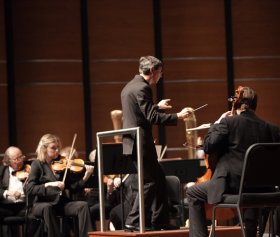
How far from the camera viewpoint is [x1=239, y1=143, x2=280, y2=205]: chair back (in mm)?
4355

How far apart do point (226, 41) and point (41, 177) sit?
169 inches

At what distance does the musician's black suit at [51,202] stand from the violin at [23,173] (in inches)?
21.3

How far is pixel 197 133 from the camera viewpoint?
939 cm

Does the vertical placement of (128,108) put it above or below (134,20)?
below

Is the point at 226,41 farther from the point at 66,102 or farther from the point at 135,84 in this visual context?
the point at 135,84

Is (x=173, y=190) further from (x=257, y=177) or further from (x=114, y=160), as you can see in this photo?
(x=257, y=177)

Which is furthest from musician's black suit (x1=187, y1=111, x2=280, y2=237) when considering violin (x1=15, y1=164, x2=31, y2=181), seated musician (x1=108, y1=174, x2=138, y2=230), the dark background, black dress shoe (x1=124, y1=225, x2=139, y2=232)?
the dark background

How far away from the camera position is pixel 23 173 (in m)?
7.21

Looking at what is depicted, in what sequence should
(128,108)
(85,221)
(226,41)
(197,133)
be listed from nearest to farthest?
(128,108), (85,221), (197,133), (226,41)

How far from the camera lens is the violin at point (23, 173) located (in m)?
7.18

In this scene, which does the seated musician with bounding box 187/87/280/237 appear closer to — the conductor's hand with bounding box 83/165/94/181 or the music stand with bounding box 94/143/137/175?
the music stand with bounding box 94/143/137/175

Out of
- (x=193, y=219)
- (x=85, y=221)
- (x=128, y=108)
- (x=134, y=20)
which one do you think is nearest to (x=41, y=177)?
(x=85, y=221)

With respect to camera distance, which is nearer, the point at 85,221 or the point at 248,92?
the point at 248,92

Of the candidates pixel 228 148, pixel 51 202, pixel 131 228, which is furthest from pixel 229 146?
pixel 51 202
